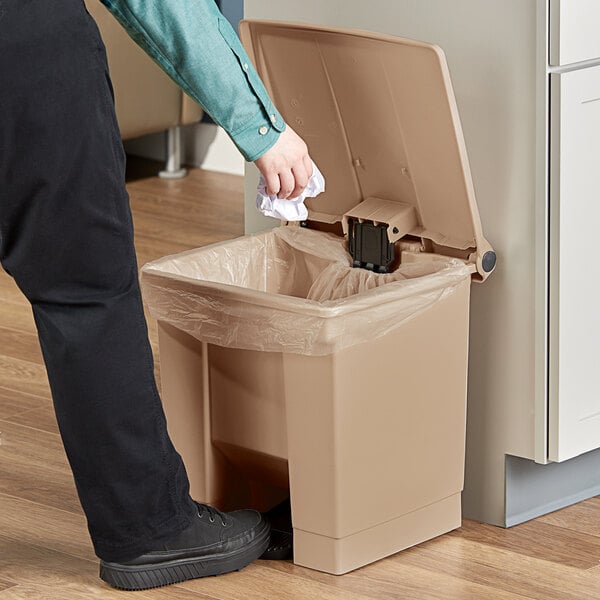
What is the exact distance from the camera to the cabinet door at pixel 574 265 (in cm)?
178

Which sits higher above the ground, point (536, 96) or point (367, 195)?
point (536, 96)

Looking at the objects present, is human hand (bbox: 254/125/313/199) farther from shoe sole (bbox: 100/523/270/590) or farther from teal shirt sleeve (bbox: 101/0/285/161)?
shoe sole (bbox: 100/523/270/590)

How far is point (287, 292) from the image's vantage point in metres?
2.11

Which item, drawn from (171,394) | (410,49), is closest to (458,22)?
(410,49)

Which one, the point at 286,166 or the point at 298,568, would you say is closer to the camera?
the point at 286,166

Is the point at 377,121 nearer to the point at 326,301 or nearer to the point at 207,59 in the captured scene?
the point at 326,301

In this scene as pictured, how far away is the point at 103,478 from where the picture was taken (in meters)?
1.65

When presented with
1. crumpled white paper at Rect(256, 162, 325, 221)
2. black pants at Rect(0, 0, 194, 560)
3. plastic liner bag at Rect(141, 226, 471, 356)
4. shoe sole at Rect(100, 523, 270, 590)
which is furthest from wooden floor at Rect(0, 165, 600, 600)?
crumpled white paper at Rect(256, 162, 325, 221)

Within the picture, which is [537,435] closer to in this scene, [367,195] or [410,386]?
[410,386]

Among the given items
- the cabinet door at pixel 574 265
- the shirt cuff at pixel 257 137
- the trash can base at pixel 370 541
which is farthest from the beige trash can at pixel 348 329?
the shirt cuff at pixel 257 137

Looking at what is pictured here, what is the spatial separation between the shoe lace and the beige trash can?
10 centimetres

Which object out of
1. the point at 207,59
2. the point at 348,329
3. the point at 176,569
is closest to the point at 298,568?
the point at 176,569

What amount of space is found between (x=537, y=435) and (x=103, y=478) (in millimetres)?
612

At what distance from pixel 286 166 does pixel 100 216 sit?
0.76 feet
